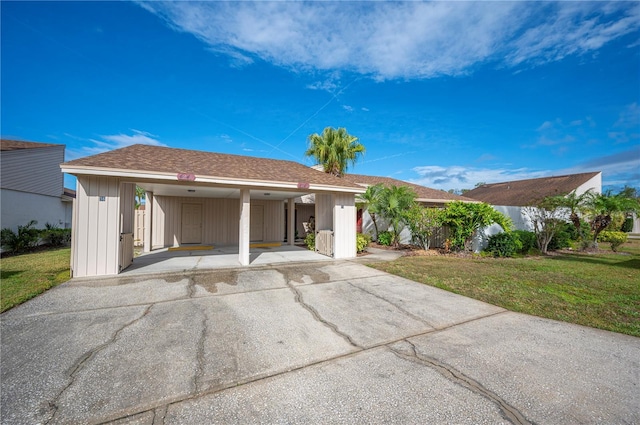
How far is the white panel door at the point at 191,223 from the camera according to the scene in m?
13.5

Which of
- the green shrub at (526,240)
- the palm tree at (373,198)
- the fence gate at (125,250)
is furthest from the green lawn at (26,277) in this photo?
the green shrub at (526,240)

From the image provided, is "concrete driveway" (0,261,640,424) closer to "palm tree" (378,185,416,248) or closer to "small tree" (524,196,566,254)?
"palm tree" (378,185,416,248)

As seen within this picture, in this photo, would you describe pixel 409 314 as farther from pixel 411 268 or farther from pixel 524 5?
pixel 524 5

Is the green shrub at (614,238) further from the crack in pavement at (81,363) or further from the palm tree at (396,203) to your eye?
the crack in pavement at (81,363)

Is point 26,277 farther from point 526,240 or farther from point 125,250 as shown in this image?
point 526,240

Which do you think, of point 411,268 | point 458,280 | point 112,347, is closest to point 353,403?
point 112,347

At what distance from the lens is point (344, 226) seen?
399 inches

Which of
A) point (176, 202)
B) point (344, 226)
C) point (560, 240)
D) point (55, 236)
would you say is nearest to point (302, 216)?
point (176, 202)

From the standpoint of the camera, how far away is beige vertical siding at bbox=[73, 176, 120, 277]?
251 inches

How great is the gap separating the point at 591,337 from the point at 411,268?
4645 millimetres

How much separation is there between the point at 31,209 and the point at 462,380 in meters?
21.7

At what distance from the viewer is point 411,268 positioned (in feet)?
26.6

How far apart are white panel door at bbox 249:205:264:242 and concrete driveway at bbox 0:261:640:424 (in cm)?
1004

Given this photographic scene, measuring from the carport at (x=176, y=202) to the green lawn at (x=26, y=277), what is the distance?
2.27 ft
